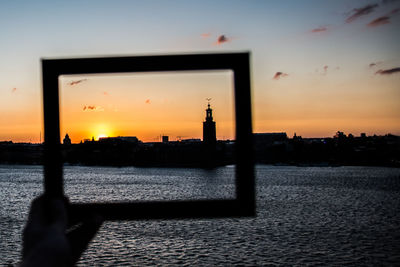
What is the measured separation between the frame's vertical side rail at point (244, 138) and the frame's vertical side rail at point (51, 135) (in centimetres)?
74

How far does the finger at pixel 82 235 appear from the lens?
4.49 ft

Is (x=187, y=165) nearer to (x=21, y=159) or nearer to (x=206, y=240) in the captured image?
(x=21, y=159)

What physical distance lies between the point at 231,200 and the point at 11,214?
31913mm

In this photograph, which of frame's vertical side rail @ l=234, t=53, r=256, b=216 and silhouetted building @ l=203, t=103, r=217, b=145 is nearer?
frame's vertical side rail @ l=234, t=53, r=256, b=216

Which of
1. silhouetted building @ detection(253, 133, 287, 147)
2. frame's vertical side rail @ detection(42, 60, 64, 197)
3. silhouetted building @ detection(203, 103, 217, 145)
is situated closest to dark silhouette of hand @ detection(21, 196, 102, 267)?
frame's vertical side rail @ detection(42, 60, 64, 197)

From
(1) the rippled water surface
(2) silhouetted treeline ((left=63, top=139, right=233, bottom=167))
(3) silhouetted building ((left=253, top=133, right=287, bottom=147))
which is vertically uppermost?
(3) silhouetted building ((left=253, top=133, right=287, bottom=147))

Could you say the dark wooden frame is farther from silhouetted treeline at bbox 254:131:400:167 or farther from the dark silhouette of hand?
silhouetted treeline at bbox 254:131:400:167

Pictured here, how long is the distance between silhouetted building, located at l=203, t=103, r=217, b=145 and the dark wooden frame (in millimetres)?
91514

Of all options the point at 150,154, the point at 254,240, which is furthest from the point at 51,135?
the point at 150,154

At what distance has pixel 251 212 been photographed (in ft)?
5.33

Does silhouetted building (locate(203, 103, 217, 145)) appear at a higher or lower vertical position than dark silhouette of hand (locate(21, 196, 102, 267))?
higher

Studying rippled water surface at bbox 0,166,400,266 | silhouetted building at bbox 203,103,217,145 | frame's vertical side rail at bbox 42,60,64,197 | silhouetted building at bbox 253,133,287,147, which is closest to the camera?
frame's vertical side rail at bbox 42,60,64,197

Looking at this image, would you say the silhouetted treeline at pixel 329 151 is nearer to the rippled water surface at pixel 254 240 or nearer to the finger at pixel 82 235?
the rippled water surface at pixel 254 240

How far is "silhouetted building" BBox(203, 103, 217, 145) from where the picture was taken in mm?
93125
